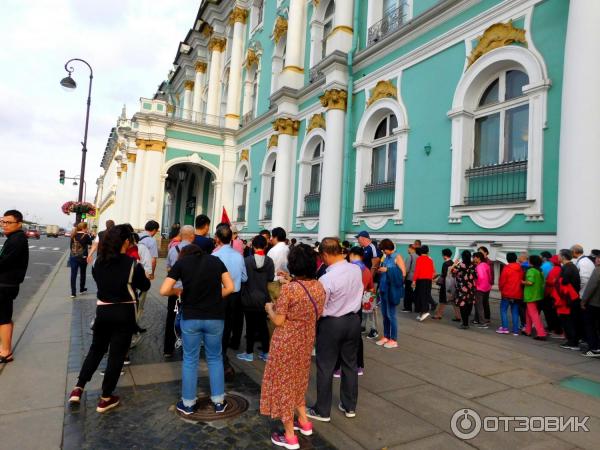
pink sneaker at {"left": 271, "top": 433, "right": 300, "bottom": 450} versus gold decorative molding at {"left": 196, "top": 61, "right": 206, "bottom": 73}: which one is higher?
gold decorative molding at {"left": 196, "top": 61, "right": 206, "bottom": 73}

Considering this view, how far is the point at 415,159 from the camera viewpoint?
11305mm

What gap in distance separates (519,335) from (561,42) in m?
5.82

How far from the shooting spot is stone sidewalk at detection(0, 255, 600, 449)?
3.45 m

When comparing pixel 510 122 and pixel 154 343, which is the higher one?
pixel 510 122

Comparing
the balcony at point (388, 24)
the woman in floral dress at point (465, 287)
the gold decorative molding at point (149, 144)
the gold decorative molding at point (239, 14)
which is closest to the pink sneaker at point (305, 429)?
→ the woman in floral dress at point (465, 287)

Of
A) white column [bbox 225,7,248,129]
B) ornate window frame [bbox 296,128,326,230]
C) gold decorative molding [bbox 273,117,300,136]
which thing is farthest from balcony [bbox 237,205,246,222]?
gold decorative molding [bbox 273,117,300,136]

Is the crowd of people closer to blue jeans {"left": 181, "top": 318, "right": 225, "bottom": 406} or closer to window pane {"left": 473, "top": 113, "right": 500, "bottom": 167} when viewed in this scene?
blue jeans {"left": 181, "top": 318, "right": 225, "bottom": 406}

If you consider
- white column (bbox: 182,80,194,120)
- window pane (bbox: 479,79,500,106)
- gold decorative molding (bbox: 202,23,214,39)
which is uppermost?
gold decorative molding (bbox: 202,23,214,39)

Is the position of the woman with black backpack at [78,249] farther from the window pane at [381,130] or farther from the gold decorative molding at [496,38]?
the gold decorative molding at [496,38]

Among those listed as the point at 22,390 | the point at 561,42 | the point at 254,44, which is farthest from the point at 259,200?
the point at 22,390

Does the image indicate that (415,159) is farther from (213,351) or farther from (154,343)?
(213,351)

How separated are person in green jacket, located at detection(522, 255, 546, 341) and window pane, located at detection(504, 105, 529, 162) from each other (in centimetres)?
274

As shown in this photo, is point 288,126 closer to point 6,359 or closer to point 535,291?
point 535,291

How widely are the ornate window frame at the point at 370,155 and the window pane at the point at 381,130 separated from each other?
0.14 metres
